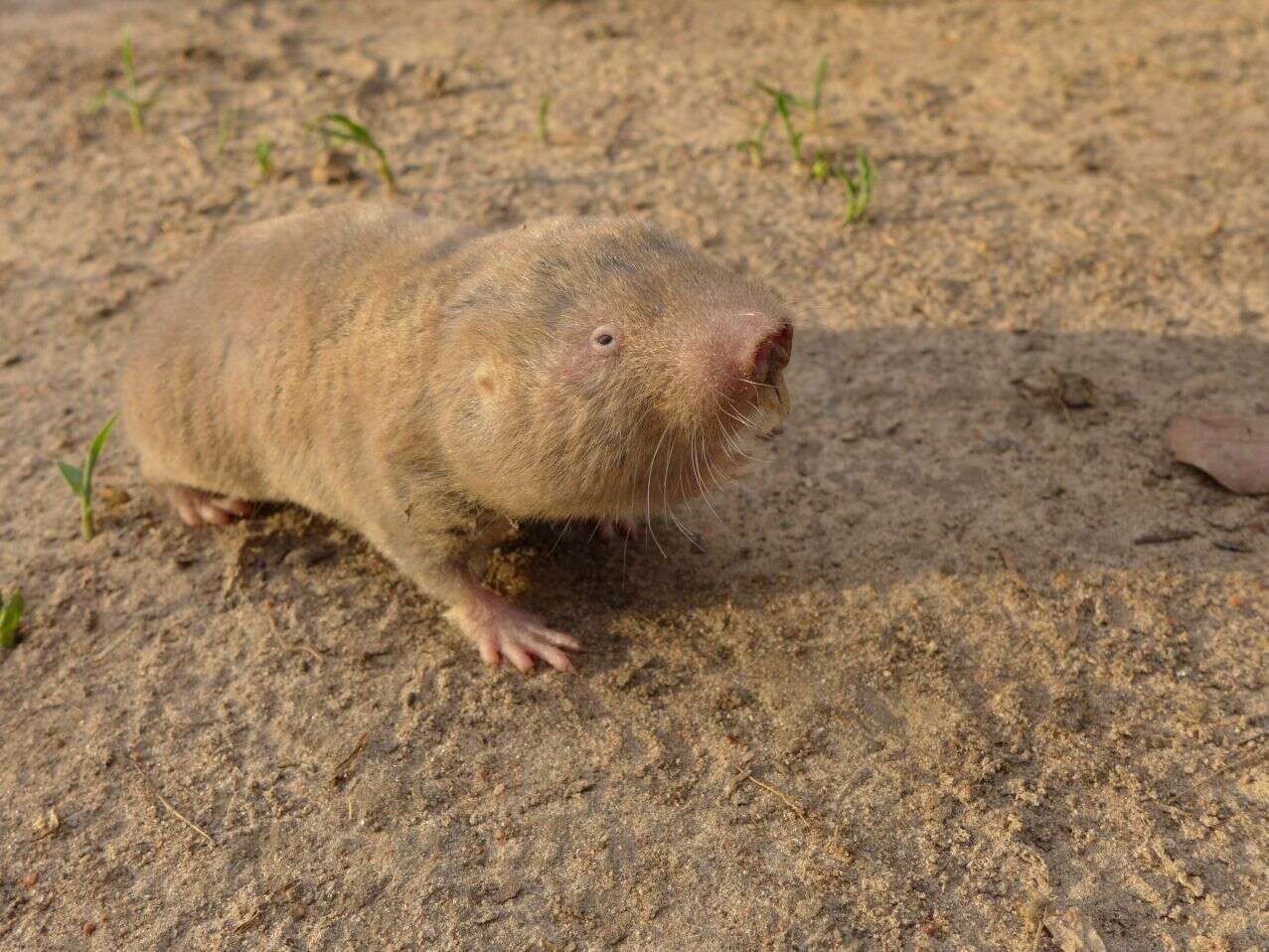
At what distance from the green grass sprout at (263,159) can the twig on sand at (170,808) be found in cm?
344

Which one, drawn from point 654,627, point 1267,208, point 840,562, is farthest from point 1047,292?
point 654,627

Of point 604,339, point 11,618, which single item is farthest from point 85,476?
point 604,339

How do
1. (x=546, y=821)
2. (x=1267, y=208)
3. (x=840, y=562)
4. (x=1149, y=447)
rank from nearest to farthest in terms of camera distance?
(x=546, y=821)
(x=840, y=562)
(x=1149, y=447)
(x=1267, y=208)

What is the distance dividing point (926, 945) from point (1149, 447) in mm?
2047

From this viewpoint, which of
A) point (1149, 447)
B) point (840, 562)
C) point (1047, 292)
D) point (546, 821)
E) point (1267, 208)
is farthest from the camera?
point (1267, 208)

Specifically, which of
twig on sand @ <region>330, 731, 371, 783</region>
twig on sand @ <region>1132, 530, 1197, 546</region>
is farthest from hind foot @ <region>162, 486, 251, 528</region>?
twig on sand @ <region>1132, 530, 1197, 546</region>

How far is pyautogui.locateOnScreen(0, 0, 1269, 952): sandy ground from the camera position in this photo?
2641 mm

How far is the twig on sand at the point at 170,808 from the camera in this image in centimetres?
283

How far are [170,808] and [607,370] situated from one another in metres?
1.67

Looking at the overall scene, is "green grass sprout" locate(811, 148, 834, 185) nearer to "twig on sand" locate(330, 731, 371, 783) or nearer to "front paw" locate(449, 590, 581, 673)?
"front paw" locate(449, 590, 581, 673)

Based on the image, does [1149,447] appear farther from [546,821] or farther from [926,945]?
[546,821]

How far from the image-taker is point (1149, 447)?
3.72m

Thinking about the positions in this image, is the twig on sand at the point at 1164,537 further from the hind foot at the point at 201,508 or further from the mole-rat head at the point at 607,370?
the hind foot at the point at 201,508

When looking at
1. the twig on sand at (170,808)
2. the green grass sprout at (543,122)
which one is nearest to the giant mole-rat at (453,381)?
the twig on sand at (170,808)
